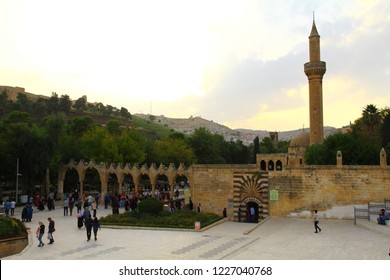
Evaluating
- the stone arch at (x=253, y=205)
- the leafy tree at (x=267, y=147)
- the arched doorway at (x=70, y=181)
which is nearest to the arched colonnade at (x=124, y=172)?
the arched doorway at (x=70, y=181)

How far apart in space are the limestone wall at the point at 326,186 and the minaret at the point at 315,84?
67.9ft

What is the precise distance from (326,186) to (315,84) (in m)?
22.9

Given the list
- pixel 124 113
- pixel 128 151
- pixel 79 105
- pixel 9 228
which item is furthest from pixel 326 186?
pixel 124 113

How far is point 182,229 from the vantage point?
21859mm

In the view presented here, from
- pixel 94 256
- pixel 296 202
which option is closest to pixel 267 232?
pixel 296 202

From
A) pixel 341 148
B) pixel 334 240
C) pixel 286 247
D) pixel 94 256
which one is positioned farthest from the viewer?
pixel 341 148

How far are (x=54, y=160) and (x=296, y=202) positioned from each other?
23924 millimetres

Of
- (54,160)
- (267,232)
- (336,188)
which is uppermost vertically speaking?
(54,160)

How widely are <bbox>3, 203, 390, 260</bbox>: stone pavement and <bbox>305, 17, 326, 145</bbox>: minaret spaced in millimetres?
23617

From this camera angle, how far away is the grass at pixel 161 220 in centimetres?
2242

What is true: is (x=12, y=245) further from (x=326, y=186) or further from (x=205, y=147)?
(x=205, y=147)

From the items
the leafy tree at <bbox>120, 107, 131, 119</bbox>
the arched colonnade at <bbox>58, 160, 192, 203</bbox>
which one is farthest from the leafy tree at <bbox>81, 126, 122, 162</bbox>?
the leafy tree at <bbox>120, 107, 131, 119</bbox>

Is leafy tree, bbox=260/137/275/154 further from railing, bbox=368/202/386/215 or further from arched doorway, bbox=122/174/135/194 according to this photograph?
railing, bbox=368/202/386/215
